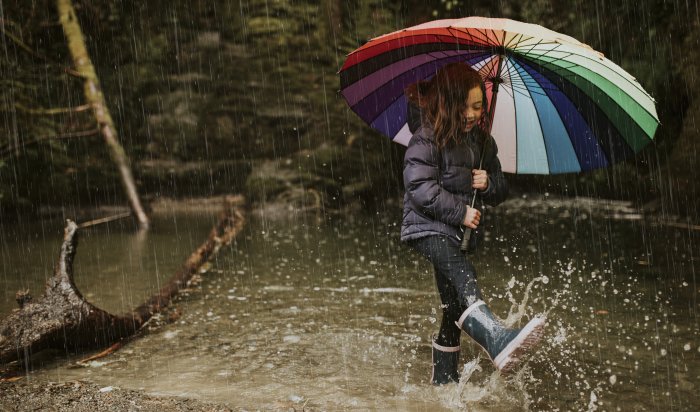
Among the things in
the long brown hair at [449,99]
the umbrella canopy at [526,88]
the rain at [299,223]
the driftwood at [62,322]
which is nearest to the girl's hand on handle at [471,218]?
the long brown hair at [449,99]

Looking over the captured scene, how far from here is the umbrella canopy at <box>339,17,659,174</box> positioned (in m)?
4.12

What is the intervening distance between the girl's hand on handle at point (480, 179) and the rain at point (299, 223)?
815mm

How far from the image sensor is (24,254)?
33.3ft

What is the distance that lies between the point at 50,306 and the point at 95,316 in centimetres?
34

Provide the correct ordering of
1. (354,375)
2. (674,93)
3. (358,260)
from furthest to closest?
(674,93) → (358,260) → (354,375)

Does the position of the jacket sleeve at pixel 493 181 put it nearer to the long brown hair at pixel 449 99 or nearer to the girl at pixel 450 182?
the girl at pixel 450 182

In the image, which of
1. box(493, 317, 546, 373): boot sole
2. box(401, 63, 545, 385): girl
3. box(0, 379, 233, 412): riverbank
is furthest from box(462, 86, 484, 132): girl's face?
box(0, 379, 233, 412): riverbank

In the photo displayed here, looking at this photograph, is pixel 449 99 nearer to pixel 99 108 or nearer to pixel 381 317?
pixel 381 317

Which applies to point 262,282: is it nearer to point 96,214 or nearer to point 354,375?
point 354,375

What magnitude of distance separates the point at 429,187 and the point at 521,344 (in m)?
1.04

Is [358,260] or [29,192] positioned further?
[29,192]

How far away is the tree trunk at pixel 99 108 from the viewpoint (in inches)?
510

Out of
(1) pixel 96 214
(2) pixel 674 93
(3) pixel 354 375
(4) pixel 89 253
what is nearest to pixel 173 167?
(1) pixel 96 214

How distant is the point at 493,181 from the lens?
435 centimetres
